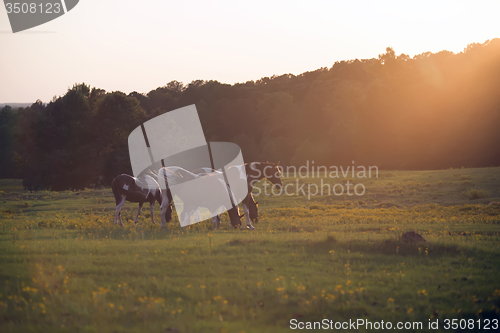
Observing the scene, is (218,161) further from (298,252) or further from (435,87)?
(298,252)

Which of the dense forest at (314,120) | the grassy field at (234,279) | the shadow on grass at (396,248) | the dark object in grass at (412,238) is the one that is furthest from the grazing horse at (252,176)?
the dense forest at (314,120)

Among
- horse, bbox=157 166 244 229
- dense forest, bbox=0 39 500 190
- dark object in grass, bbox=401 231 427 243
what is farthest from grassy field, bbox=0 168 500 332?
dense forest, bbox=0 39 500 190

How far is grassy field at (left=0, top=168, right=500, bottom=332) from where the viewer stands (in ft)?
22.4

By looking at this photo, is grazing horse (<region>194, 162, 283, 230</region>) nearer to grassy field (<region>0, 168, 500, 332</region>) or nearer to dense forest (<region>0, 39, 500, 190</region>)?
grassy field (<region>0, 168, 500, 332</region>)

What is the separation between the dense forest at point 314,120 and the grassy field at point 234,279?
3950 centimetres

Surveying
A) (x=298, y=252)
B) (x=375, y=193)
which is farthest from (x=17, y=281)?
(x=375, y=193)

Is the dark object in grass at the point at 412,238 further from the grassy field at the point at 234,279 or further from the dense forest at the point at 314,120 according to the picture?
the dense forest at the point at 314,120

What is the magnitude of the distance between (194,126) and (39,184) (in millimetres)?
21824

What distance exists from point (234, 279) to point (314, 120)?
75.4 m

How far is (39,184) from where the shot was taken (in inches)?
2115

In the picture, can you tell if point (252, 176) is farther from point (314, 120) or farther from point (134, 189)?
point (314, 120)

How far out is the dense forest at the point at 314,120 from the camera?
178 ft

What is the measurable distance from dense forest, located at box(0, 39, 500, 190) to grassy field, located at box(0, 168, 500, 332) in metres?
39.5

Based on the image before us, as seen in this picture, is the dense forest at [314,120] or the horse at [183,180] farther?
the dense forest at [314,120]
